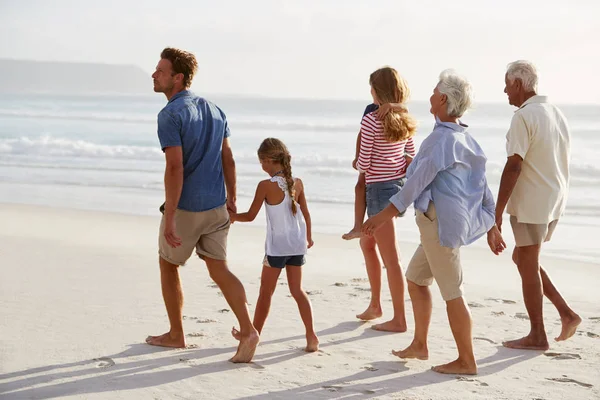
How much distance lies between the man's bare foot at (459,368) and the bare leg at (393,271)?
98 centimetres

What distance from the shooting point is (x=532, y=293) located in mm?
5473

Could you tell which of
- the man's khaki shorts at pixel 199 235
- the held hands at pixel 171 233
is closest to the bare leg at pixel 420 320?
the man's khaki shorts at pixel 199 235

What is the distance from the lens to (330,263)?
828cm

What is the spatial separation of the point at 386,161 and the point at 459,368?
147 cm

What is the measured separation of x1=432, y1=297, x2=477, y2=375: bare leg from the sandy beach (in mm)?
69

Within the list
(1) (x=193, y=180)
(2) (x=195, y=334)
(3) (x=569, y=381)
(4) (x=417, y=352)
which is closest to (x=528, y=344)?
(3) (x=569, y=381)

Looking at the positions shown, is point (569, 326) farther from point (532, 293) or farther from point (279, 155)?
point (279, 155)

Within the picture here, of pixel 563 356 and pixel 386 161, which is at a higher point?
pixel 386 161

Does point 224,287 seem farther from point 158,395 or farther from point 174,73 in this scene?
point 174,73

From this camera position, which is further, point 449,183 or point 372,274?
point 372,274

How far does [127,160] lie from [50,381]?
17.2 meters

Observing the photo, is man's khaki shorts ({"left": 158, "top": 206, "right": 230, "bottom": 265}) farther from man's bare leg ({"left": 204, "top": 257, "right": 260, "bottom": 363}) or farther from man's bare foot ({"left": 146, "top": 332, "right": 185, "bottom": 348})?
man's bare foot ({"left": 146, "top": 332, "right": 185, "bottom": 348})

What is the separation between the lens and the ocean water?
12.1 m

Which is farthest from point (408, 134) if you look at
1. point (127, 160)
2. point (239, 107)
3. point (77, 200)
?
point (239, 107)
